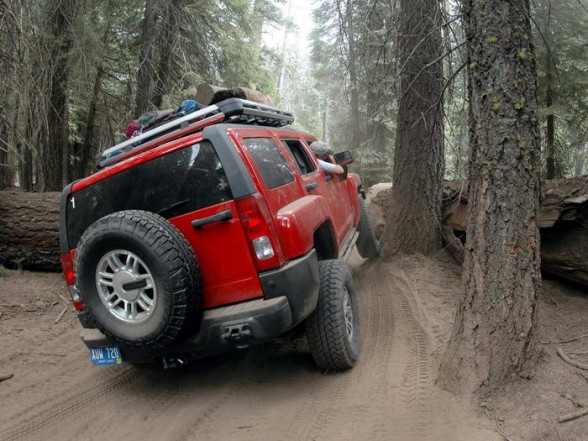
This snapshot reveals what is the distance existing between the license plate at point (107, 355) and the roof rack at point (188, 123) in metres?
1.67

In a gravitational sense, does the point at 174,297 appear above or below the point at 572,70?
below

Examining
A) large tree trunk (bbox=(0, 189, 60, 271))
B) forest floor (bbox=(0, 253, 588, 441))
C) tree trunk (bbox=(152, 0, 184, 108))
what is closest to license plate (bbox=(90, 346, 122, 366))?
forest floor (bbox=(0, 253, 588, 441))

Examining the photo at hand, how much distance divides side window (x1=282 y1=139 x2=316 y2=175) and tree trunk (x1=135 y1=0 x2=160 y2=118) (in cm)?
601

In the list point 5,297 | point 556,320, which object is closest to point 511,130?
point 556,320

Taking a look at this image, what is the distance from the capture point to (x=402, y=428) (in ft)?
10.7

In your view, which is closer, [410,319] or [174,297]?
[174,297]

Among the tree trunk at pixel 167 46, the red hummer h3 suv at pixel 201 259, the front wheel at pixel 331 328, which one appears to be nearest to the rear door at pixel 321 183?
the red hummer h3 suv at pixel 201 259

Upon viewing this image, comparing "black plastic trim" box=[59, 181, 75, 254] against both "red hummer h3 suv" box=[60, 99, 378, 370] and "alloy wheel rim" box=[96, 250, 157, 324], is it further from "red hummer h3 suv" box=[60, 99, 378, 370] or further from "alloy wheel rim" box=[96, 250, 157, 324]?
"alloy wheel rim" box=[96, 250, 157, 324]

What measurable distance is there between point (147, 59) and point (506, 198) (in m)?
8.73

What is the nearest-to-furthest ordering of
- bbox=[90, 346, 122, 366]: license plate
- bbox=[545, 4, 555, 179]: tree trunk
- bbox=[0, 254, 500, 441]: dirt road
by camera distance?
bbox=[0, 254, 500, 441]: dirt road
bbox=[90, 346, 122, 366]: license plate
bbox=[545, 4, 555, 179]: tree trunk

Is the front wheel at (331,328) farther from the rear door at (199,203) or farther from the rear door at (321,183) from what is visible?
the rear door at (321,183)

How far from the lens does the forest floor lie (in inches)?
128

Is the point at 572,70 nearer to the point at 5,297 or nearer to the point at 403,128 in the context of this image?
the point at 403,128

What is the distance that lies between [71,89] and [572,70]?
10481mm
